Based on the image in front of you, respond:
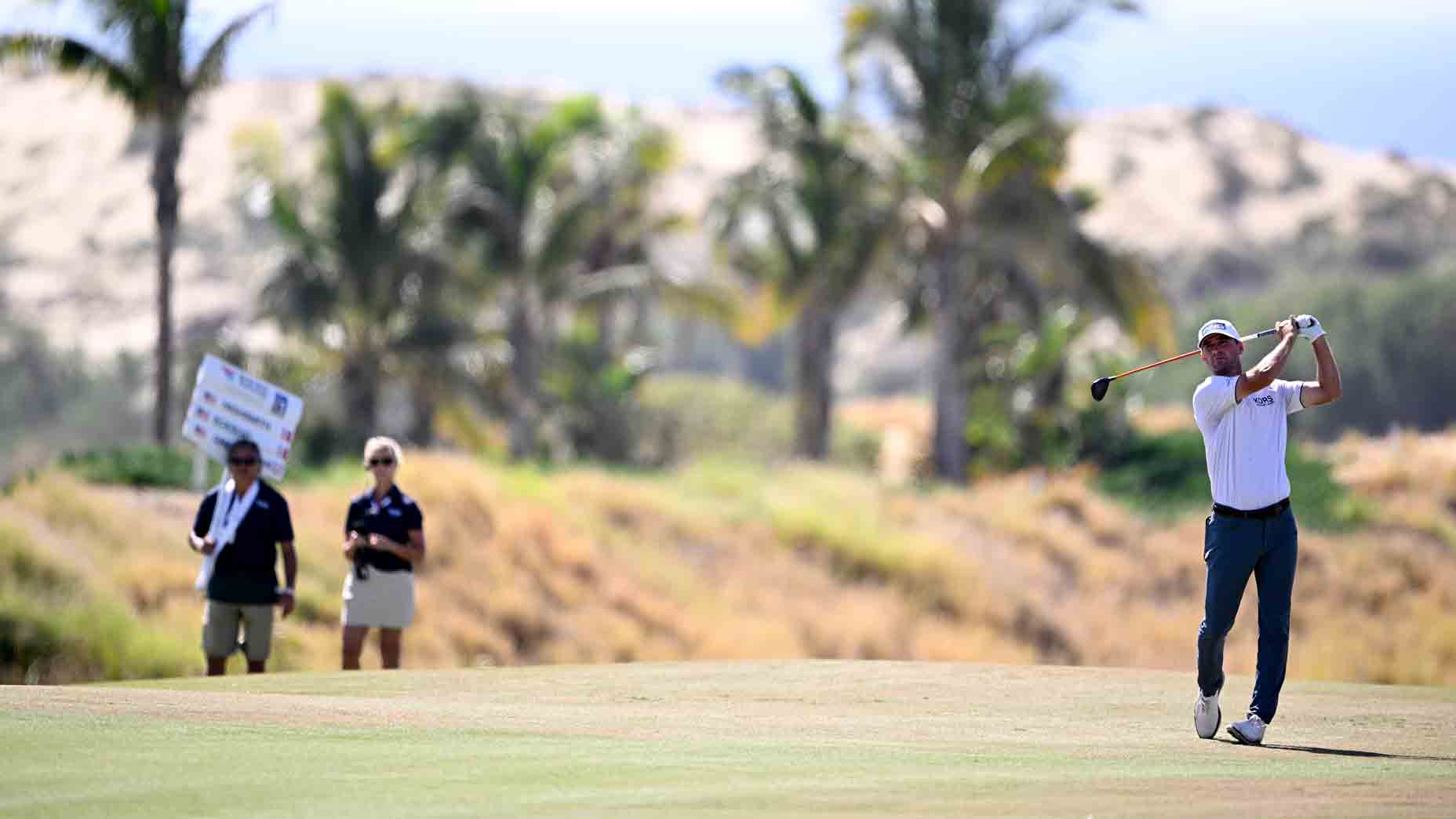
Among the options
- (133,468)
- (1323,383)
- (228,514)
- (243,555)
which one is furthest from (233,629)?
(133,468)

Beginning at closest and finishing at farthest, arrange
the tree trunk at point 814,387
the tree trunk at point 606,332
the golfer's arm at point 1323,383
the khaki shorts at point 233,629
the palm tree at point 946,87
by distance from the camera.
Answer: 1. the golfer's arm at point 1323,383
2. the khaki shorts at point 233,629
3. the palm tree at point 946,87
4. the tree trunk at point 606,332
5. the tree trunk at point 814,387

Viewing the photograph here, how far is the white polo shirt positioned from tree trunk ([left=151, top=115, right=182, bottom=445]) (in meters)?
24.7

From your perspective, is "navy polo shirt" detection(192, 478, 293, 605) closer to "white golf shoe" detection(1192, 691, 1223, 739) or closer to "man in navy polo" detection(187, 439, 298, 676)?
"man in navy polo" detection(187, 439, 298, 676)

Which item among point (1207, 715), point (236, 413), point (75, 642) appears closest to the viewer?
point (1207, 715)

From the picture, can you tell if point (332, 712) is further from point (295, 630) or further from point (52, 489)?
point (52, 489)

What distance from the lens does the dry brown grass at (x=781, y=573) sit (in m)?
24.0

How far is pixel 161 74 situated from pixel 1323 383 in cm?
2533

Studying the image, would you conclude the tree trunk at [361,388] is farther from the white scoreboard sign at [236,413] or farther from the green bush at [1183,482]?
the white scoreboard sign at [236,413]

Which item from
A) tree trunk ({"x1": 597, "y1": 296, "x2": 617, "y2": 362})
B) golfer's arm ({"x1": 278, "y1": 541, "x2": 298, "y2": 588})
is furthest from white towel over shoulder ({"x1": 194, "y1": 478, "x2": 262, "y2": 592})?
tree trunk ({"x1": 597, "y1": 296, "x2": 617, "y2": 362})

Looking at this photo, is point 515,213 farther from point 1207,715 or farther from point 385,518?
point 1207,715

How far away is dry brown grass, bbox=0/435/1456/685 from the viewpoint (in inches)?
945

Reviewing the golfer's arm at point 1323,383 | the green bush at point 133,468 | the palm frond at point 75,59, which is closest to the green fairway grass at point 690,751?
the golfer's arm at point 1323,383

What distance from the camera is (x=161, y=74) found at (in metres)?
31.7

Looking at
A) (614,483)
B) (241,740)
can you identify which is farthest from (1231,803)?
(614,483)
